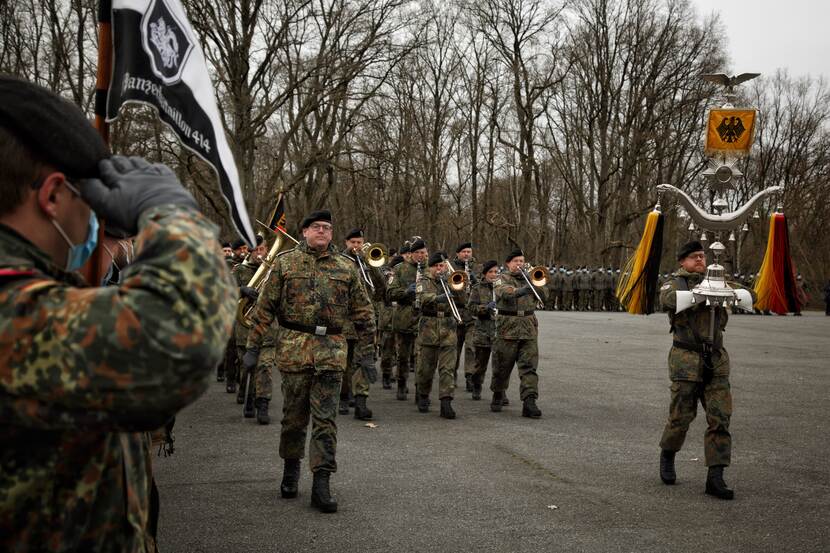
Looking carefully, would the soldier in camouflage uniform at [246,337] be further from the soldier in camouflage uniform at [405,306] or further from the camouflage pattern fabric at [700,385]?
the camouflage pattern fabric at [700,385]

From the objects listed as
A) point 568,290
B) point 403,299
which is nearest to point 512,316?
point 403,299

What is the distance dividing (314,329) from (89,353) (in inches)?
193

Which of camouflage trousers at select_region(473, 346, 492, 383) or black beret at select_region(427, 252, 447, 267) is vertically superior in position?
black beret at select_region(427, 252, 447, 267)

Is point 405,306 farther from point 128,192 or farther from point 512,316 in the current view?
point 128,192

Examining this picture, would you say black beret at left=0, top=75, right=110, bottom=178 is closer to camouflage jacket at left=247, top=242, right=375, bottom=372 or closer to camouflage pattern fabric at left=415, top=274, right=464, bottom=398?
camouflage jacket at left=247, top=242, right=375, bottom=372

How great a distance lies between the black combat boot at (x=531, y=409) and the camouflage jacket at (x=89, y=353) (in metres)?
8.77

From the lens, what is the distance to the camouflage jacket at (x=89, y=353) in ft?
4.52

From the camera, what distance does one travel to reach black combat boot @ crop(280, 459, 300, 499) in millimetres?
6098

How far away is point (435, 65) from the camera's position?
41.1 meters

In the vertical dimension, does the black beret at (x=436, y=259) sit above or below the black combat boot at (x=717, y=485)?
above

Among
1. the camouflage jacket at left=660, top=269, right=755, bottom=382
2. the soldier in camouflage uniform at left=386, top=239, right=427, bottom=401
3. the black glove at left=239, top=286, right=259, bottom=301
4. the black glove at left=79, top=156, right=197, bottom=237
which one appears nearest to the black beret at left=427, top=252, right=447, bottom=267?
the soldier in camouflage uniform at left=386, top=239, right=427, bottom=401

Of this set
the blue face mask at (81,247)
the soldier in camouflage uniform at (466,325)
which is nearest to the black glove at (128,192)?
the blue face mask at (81,247)

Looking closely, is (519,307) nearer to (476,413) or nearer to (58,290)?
(476,413)

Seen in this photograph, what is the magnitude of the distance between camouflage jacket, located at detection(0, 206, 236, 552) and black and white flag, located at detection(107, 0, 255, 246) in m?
1.04
